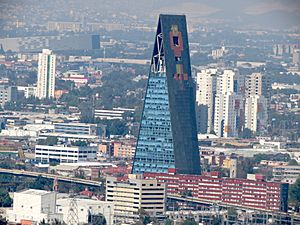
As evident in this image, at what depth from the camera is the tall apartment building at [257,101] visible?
3847cm

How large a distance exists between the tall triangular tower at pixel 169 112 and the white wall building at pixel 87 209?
453cm

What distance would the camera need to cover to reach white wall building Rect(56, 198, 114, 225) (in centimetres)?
2306

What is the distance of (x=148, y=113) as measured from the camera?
96.7 feet

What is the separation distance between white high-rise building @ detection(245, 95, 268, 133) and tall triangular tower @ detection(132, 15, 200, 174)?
825 centimetres

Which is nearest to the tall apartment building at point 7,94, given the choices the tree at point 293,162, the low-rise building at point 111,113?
the low-rise building at point 111,113

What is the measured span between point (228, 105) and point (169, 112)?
1002cm

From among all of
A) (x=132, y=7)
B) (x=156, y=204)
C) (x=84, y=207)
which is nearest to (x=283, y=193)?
(x=156, y=204)

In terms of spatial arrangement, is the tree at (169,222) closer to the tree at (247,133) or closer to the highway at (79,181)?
the highway at (79,181)

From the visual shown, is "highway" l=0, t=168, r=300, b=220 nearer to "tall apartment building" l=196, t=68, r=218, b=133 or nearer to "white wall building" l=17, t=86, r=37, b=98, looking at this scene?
"tall apartment building" l=196, t=68, r=218, b=133

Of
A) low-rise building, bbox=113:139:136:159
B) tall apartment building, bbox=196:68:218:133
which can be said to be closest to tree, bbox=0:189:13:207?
low-rise building, bbox=113:139:136:159

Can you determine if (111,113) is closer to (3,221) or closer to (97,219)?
(97,219)

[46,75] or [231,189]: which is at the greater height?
[46,75]

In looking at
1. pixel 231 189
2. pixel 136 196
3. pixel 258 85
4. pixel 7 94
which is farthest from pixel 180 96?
pixel 7 94

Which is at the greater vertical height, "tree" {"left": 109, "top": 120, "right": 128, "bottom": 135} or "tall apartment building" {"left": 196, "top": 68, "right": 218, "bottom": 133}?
"tall apartment building" {"left": 196, "top": 68, "right": 218, "bottom": 133}
